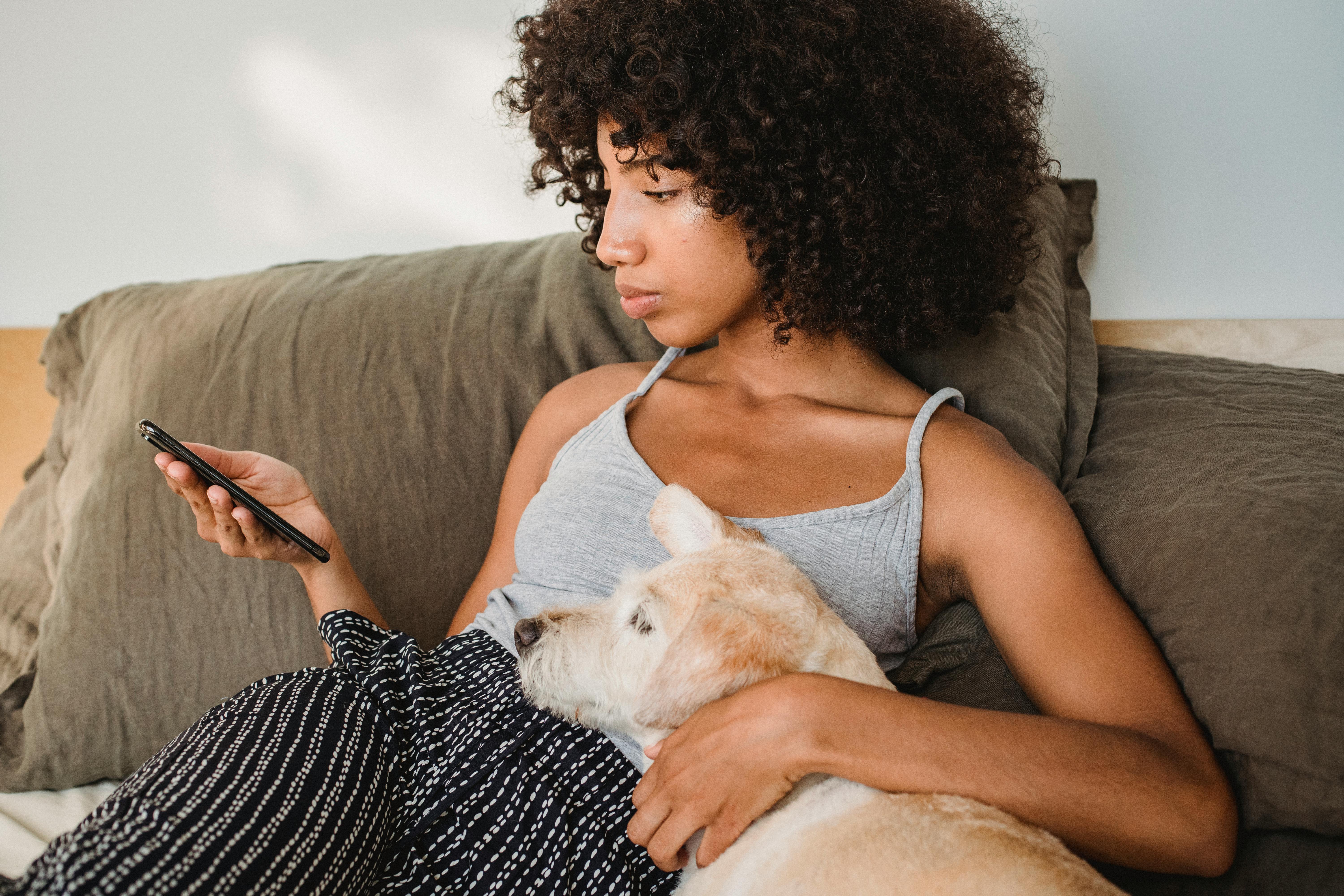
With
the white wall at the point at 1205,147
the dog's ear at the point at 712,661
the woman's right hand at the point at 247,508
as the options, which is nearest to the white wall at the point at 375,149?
the white wall at the point at 1205,147

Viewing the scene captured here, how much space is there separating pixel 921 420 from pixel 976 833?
24.5 inches

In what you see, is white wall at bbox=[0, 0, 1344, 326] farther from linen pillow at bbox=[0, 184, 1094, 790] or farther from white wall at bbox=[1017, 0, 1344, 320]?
linen pillow at bbox=[0, 184, 1094, 790]

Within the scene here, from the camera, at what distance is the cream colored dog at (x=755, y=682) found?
29.0 inches

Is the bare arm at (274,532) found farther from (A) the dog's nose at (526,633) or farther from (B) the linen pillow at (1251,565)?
(B) the linen pillow at (1251,565)

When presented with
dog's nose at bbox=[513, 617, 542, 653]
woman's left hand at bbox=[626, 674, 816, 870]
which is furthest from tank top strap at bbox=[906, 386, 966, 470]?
dog's nose at bbox=[513, 617, 542, 653]

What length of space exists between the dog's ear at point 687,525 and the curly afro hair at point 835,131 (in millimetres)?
421

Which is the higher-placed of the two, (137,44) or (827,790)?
(137,44)

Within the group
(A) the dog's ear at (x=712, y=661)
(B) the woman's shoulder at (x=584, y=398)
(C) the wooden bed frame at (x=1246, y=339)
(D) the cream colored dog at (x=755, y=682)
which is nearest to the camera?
(D) the cream colored dog at (x=755, y=682)

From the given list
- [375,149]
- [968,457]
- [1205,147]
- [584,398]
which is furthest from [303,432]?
[1205,147]

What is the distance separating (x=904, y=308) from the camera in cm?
139

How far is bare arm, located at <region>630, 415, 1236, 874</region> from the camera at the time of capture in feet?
2.70

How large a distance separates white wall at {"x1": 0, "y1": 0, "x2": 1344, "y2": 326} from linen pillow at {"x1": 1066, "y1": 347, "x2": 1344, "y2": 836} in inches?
20.8

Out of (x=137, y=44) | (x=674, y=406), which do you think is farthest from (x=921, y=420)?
(x=137, y=44)

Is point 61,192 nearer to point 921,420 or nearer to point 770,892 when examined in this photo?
point 921,420
